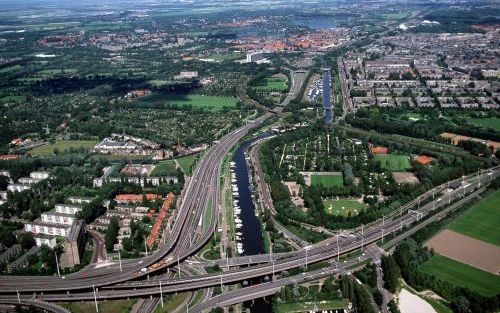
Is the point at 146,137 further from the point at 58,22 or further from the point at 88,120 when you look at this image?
the point at 58,22

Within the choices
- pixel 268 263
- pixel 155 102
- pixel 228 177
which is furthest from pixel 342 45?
pixel 268 263

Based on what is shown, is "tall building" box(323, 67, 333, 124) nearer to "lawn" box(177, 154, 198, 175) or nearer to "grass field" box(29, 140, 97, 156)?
"lawn" box(177, 154, 198, 175)

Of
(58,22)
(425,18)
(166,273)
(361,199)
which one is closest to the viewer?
(166,273)

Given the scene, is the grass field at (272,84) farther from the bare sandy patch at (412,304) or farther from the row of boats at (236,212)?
the bare sandy patch at (412,304)

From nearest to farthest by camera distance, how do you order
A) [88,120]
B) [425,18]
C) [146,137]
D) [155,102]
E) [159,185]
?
[159,185] < [146,137] < [88,120] < [155,102] < [425,18]

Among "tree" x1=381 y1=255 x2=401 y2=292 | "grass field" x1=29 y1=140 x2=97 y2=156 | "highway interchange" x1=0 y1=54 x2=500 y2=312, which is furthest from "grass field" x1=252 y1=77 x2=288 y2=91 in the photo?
"tree" x1=381 y1=255 x2=401 y2=292

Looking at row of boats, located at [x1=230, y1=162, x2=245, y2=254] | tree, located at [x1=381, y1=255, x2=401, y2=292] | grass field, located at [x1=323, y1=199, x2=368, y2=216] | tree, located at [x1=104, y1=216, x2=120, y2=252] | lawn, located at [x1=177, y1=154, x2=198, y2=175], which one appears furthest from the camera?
lawn, located at [x1=177, y1=154, x2=198, y2=175]

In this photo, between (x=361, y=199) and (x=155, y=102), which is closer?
(x=361, y=199)
